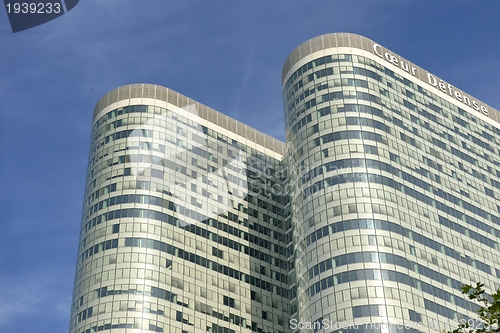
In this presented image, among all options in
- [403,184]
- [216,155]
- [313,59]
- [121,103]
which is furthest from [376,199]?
[121,103]

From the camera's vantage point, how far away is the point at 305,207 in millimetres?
122062

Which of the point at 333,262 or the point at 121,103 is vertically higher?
the point at 121,103

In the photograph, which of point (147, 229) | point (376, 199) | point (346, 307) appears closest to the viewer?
point (346, 307)

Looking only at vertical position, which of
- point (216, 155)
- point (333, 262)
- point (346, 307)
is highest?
point (216, 155)

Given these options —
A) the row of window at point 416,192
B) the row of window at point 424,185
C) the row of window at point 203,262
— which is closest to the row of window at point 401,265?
the row of window at point 424,185

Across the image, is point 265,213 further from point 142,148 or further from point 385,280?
point 385,280

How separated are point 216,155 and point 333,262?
4673cm

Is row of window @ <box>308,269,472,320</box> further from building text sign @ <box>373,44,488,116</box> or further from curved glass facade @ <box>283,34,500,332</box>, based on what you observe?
building text sign @ <box>373,44,488,116</box>

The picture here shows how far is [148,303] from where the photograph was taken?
121875 mm

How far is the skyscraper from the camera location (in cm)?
11294

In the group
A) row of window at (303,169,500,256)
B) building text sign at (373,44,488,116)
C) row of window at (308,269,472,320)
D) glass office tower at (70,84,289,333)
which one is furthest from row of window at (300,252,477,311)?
building text sign at (373,44,488,116)

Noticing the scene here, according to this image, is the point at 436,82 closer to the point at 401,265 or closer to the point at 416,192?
the point at 416,192

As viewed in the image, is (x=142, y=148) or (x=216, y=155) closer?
(x=142, y=148)

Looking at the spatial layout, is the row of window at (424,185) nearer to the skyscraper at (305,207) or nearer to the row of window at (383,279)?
the skyscraper at (305,207)
